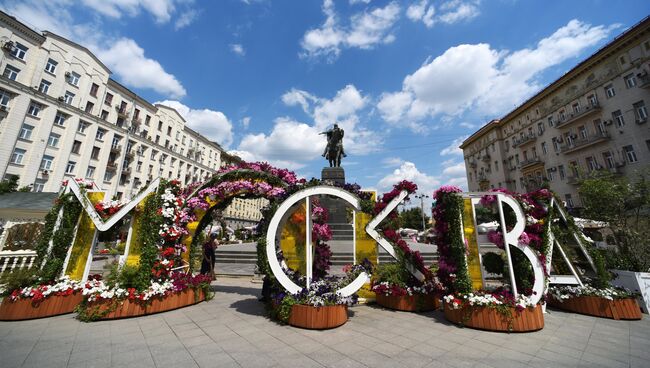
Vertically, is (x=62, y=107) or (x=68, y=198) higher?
(x=62, y=107)

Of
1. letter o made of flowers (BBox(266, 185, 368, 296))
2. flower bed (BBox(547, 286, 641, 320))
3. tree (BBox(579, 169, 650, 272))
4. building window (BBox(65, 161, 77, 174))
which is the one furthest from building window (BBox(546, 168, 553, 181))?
building window (BBox(65, 161, 77, 174))

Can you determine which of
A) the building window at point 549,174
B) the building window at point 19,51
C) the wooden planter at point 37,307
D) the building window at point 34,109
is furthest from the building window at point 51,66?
the building window at point 549,174

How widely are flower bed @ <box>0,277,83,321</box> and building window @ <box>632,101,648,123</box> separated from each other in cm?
3987

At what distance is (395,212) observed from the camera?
709 cm

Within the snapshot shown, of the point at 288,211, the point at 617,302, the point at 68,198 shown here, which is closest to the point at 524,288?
the point at 617,302

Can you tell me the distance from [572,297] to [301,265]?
26.0 ft

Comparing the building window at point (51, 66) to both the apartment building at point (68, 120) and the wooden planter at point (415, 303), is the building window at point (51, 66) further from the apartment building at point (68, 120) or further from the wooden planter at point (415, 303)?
the wooden planter at point (415, 303)

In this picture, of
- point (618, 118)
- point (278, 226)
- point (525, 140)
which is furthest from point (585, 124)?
point (278, 226)

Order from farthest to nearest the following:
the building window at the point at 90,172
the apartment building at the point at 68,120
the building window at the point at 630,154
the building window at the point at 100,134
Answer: the building window at the point at 100,134, the building window at the point at 90,172, the apartment building at the point at 68,120, the building window at the point at 630,154

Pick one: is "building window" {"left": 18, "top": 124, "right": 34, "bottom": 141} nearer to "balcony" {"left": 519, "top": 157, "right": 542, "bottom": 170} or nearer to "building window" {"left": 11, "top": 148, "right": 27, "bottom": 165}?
"building window" {"left": 11, "top": 148, "right": 27, "bottom": 165}

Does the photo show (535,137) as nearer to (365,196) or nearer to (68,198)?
(365,196)

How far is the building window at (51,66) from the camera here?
30375 mm

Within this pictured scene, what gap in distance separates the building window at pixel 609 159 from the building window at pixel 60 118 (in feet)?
205

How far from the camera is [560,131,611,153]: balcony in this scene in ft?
83.1
